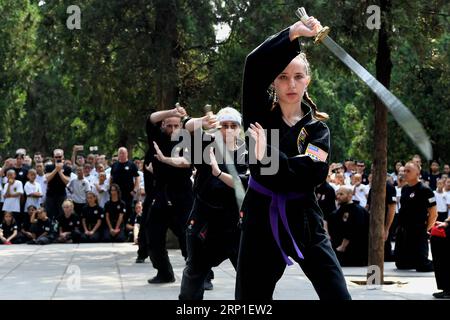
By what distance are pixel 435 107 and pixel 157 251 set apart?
78.8ft

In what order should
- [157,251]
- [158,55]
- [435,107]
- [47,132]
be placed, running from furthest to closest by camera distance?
[47,132], [435,107], [158,55], [157,251]

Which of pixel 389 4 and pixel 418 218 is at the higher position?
Answer: pixel 389 4

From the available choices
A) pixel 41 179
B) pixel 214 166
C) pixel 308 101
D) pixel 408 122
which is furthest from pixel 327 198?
pixel 408 122

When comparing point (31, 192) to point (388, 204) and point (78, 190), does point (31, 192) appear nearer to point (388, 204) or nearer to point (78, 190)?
point (78, 190)

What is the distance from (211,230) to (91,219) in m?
11.6

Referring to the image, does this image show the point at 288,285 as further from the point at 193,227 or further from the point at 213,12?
the point at 213,12

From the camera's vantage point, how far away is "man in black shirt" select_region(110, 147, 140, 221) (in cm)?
1947

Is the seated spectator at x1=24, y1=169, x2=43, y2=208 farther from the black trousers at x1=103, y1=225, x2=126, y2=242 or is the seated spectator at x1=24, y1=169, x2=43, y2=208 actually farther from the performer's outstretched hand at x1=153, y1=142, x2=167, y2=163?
the performer's outstretched hand at x1=153, y1=142, x2=167, y2=163

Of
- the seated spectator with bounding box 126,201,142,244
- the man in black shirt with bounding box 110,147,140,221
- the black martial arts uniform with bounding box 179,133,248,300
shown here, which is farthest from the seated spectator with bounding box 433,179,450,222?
the black martial arts uniform with bounding box 179,133,248,300

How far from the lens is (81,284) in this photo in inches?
443

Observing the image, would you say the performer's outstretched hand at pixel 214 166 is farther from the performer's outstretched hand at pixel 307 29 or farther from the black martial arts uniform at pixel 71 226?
the black martial arts uniform at pixel 71 226

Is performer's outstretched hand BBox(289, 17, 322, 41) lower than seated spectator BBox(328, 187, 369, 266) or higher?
higher

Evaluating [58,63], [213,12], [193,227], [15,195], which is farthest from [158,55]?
[193,227]

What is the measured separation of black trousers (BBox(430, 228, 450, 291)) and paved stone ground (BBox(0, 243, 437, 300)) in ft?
0.88
